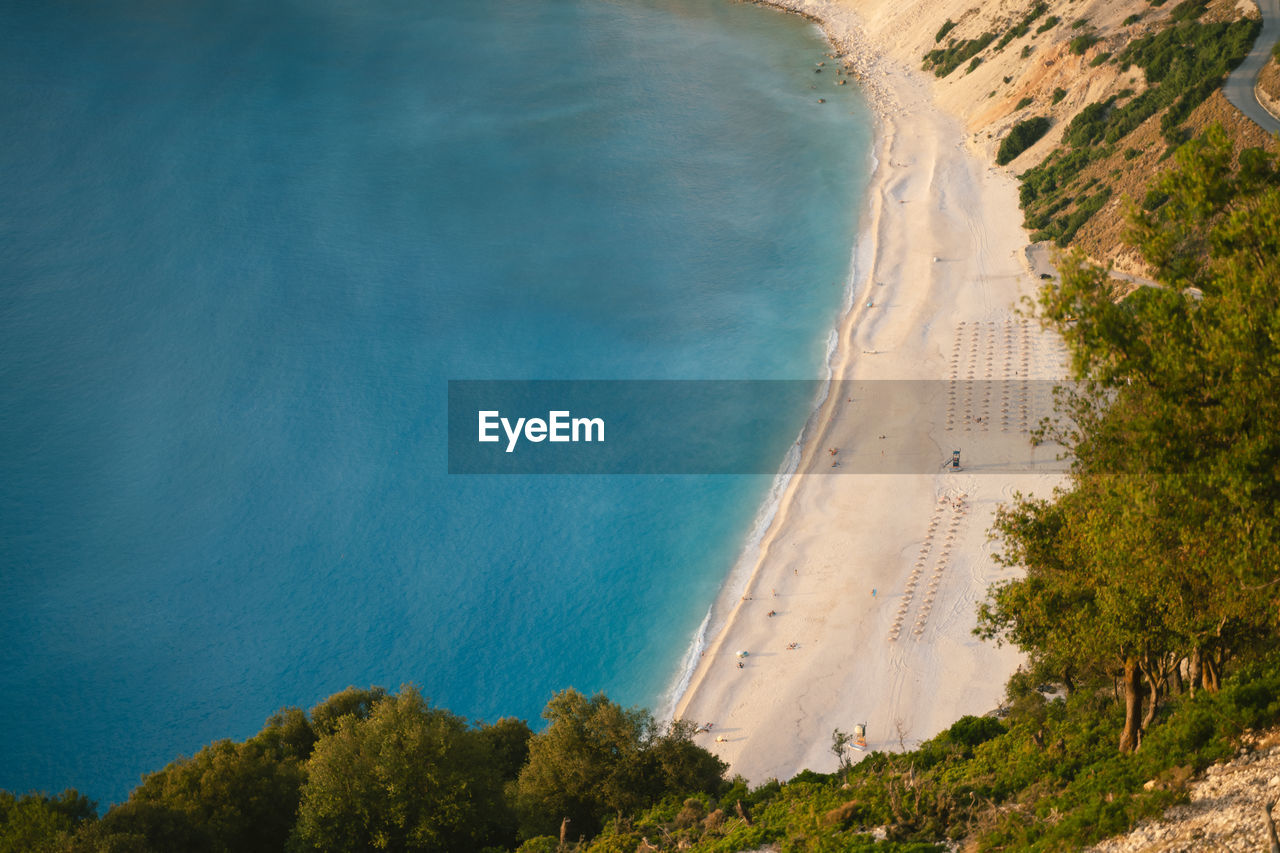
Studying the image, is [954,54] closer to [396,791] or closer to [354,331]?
[354,331]

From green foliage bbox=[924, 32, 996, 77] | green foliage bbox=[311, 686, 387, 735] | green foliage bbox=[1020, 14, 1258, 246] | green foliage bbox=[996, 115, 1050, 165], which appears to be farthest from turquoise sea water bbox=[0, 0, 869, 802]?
green foliage bbox=[1020, 14, 1258, 246]

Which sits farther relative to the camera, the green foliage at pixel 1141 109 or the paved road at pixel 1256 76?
the green foliage at pixel 1141 109

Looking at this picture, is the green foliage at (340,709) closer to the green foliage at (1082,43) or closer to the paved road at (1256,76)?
the paved road at (1256,76)

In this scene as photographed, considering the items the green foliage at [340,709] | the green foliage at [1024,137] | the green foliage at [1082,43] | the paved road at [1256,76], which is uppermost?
the green foliage at [1082,43]

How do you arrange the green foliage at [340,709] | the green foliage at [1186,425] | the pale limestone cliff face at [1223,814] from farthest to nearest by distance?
the green foliage at [340,709] < the green foliage at [1186,425] < the pale limestone cliff face at [1223,814]

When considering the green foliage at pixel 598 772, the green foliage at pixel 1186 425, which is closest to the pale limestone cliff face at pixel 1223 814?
the green foliage at pixel 1186 425

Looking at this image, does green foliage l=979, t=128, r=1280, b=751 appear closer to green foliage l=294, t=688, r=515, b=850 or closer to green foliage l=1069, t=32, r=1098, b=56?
green foliage l=294, t=688, r=515, b=850

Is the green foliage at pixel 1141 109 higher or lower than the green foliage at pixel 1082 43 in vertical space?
lower

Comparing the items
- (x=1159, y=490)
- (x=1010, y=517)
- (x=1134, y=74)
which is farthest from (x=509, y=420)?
(x=1134, y=74)
